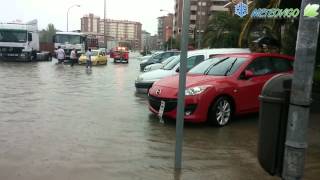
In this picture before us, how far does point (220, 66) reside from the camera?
36.9 ft

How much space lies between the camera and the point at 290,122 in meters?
3.13

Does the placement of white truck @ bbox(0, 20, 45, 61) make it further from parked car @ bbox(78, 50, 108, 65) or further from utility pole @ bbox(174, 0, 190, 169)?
utility pole @ bbox(174, 0, 190, 169)

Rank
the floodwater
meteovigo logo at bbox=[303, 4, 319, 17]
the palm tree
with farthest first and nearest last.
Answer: the palm tree
the floodwater
meteovigo logo at bbox=[303, 4, 319, 17]

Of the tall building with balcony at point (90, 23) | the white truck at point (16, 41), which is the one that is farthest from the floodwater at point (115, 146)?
the tall building with balcony at point (90, 23)

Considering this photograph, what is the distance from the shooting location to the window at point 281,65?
38.8ft

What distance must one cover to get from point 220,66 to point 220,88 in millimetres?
1148

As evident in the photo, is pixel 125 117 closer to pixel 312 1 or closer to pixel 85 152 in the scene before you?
pixel 85 152

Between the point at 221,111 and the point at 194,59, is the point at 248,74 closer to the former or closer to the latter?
the point at 221,111

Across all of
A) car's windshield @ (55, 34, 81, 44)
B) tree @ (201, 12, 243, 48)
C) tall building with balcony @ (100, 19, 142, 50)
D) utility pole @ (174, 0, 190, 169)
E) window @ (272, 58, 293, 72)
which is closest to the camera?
utility pole @ (174, 0, 190, 169)

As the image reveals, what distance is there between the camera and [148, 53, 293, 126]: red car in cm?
1004

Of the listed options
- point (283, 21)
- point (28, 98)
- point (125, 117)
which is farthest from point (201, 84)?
point (283, 21)

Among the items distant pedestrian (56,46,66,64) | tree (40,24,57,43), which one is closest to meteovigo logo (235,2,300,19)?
distant pedestrian (56,46,66,64)

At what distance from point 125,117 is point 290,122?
28.1 feet

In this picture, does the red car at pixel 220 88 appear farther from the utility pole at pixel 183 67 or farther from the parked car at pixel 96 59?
the parked car at pixel 96 59
